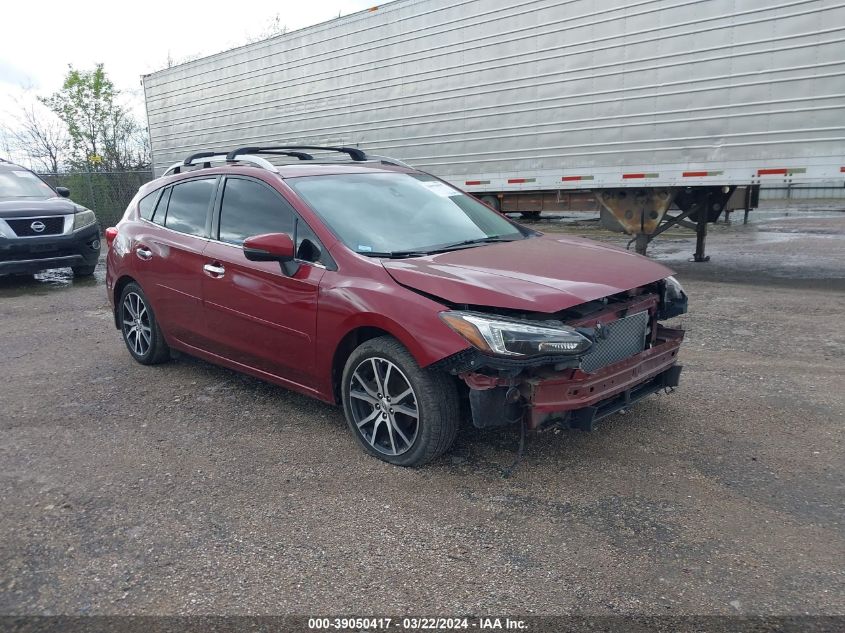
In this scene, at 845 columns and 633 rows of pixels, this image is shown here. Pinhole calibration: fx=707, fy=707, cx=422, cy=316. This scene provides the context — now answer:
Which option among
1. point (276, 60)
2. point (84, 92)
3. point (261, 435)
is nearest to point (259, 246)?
point (261, 435)

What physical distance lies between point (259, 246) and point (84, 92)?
80.8ft

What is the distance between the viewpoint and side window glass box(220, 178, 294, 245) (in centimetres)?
440

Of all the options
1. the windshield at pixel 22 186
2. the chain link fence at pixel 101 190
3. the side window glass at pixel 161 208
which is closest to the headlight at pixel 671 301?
the side window glass at pixel 161 208

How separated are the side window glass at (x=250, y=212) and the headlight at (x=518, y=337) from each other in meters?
1.54

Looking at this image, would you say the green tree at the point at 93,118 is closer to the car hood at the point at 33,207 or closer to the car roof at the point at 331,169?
the car hood at the point at 33,207

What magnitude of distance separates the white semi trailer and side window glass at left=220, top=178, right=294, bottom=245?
6288 mm

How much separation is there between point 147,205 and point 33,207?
5.45 meters

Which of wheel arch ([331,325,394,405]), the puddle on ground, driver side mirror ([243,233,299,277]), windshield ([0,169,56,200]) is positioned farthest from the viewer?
windshield ([0,169,56,200])

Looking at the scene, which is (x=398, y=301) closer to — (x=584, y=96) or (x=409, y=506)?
(x=409, y=506)

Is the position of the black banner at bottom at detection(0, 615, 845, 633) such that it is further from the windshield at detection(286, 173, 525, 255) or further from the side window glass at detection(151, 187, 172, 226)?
the side window glass at detection(151, 187, 172, 226)

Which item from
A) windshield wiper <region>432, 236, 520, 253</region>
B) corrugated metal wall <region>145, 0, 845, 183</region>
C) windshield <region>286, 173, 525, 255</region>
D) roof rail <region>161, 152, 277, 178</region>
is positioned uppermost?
corrugated metal wall <region>145, 0, 845, 183</region>

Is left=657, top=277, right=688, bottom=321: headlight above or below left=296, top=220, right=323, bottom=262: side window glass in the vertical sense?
below

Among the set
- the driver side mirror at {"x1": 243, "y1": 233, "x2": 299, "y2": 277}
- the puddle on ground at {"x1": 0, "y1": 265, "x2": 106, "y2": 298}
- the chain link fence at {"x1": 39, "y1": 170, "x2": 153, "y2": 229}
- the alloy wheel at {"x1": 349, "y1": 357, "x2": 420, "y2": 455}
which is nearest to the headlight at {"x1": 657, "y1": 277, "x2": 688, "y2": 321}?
the alloy wheel at {"x1": 349, "y1": 357, "x2": 420, "y2": 455}

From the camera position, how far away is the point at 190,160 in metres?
5.73
